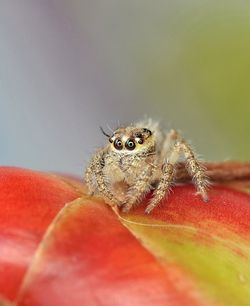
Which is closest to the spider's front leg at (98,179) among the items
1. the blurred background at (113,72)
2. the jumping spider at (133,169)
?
the jumping spider at (133,169)

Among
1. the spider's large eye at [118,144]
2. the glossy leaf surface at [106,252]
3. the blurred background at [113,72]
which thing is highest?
the spider's large eye at [118,144]

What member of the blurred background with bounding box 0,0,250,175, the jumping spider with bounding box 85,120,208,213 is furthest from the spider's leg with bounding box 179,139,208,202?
the blurred background with bounding box 0,0,250,175

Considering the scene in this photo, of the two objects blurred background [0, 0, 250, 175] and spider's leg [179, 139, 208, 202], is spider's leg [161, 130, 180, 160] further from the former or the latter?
blurred background [0, 0, 250, 175]

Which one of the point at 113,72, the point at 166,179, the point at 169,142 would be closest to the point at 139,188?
the point at 166,179

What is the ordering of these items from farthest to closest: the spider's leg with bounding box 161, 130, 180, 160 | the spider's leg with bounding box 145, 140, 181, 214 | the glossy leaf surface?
1. the spider's leg with bounding box 161, 130, 180, 160
2. the spider's leg with bounding box 145, 140, 181, 214
3. the glossy leaf surface

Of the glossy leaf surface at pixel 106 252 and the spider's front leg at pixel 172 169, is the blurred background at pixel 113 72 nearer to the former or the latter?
the spider's front leg at pixel 172 169

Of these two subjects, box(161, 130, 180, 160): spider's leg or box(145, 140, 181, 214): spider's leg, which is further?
box(161, 130, 180, 160): spider's leg

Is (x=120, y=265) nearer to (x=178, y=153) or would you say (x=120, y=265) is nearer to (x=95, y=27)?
(x=178, y=153)
